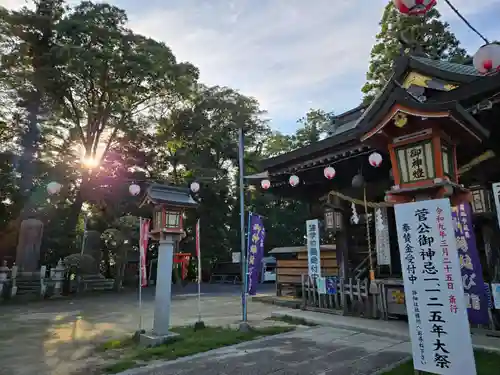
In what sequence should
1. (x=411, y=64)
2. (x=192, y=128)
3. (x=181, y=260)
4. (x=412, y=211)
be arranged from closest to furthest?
(x=412, y=211)
(x=411, y=64)
(x=181, y=260)
(x=192, y=128)

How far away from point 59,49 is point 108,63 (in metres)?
3.22

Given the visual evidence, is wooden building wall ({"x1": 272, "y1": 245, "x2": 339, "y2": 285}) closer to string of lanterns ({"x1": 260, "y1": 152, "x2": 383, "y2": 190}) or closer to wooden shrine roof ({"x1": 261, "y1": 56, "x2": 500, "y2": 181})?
string of lanterns ({"x1": 260, "y1": 152, "x2": 383, "y2": 190})

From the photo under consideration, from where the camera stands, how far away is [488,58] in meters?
5.88

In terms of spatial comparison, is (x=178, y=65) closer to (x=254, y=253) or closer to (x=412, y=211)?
(x=254, y=253)

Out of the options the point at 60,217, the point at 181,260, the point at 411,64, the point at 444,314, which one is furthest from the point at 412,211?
the point at 60,217

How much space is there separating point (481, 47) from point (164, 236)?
7.50 metres

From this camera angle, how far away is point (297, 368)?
5578 mm

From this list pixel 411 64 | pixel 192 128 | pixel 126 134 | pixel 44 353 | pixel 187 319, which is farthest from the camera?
pixel 192 128

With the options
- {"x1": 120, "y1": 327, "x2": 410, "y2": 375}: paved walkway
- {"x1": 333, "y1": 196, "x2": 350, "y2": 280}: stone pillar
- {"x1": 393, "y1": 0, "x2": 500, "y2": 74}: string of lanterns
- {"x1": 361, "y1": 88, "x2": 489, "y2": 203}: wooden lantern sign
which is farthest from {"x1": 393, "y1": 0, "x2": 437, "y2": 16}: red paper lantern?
{"x1": 333, "y1": 196, "x2": 350, "y2": 280}: stone pillar

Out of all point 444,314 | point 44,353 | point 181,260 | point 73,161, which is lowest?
point 44,353

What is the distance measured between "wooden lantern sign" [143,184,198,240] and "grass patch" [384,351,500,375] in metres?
5.56

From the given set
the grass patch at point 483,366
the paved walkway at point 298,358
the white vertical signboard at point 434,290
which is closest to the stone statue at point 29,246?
the paved walkway at point 298,358

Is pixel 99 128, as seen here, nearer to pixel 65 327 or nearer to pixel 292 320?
pixel 65 327

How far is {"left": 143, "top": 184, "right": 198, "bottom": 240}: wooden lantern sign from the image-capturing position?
842 cm
